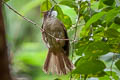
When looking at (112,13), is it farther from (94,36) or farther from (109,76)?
(109,76)

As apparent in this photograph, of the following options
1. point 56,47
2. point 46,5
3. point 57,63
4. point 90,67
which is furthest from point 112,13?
point 56,47

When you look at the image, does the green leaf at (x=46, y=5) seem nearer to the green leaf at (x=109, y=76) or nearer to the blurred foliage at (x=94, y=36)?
the blurred foliage at (x=94, y=36)

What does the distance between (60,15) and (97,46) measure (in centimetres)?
38

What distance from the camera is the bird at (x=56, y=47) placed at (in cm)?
181

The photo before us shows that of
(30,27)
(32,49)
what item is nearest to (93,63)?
(32,49)

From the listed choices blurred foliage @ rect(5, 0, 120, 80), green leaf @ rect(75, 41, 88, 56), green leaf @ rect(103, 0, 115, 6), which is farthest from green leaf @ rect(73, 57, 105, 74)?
green leaf @ rect(103, 0, 115, 6)

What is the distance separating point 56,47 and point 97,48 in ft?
2.68

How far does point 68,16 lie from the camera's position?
1.58 metres

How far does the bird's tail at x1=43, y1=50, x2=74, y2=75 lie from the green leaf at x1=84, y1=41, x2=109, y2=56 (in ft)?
1.46

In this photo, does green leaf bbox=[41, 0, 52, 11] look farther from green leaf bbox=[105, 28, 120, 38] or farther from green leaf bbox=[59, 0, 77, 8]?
green leaf bbox=[105, 28, 120, 38]

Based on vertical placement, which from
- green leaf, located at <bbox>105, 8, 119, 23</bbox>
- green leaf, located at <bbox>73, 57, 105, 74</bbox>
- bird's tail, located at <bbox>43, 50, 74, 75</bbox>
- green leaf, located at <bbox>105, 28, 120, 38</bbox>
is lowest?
bird's tail, located at <bbox>43, 50, 74, 75</bbox>

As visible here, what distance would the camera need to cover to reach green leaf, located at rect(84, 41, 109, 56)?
1.25 metres

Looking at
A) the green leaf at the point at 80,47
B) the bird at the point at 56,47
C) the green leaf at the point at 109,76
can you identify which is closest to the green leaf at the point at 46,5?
the bird at the point at 56,47

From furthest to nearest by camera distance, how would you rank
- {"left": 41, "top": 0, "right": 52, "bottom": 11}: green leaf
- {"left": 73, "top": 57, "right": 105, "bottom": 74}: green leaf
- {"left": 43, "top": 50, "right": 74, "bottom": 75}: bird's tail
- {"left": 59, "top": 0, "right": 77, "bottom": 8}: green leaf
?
{"left": 43, "top": 50, "right": 74, "bottom": 75}: bird's tail, {"left": 41, "top": 0, "right": 52, "bottom": 11}: green leaf, {"left": 59, "top": 0, "right": 77, "bottom": 8}: green leaf, {"left": 73, "top": 57, "right": 105, "bottom": 74}: green leaf
